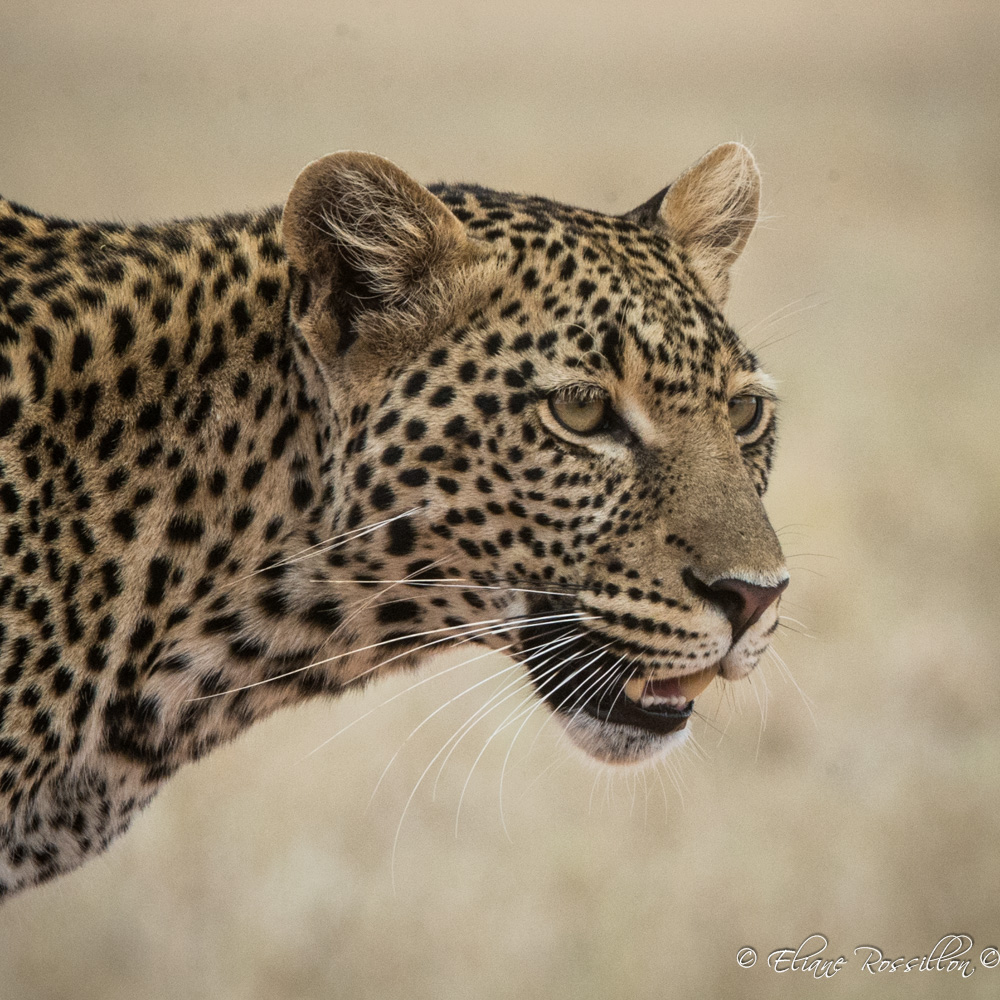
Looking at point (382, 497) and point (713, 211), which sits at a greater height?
point (713, 211)

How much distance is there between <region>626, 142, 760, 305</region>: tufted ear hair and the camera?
14.4 feet

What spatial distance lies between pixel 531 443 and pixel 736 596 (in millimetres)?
710

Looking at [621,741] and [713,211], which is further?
[713,211]

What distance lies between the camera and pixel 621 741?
3.88 metres

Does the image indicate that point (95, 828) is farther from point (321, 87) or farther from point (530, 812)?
point (321, 87)

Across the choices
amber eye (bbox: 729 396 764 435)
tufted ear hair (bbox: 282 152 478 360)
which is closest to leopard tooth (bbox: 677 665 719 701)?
amber eye (bbox: 729 396 764 435)

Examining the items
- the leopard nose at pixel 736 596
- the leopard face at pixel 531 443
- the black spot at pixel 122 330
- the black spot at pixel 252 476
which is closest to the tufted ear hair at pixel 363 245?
the leopard face at pixel 531 443

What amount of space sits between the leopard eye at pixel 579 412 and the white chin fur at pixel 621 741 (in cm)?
92

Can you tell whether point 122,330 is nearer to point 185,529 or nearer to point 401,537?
point 185,529

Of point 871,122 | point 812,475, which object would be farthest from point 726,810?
point 871,122

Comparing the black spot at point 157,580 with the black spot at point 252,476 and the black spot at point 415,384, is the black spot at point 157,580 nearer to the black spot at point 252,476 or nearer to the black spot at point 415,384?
the black spot at point 252,476

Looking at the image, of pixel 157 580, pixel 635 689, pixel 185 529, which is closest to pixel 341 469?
pixel 185 529

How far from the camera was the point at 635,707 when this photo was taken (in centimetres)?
387

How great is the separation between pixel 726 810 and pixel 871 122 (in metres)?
9.72
